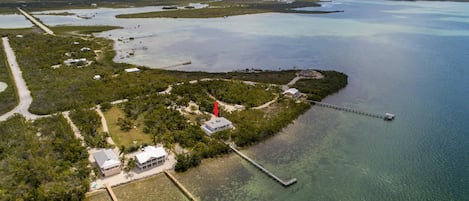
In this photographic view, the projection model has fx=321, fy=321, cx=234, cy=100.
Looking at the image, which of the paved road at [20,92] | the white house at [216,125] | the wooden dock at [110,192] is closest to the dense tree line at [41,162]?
the wooden dock at [110,192]

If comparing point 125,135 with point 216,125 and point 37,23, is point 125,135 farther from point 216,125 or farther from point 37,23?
point 37,23

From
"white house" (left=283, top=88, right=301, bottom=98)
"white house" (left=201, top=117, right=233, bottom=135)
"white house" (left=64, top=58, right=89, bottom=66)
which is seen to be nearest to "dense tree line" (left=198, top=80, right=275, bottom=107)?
"white house" (left=283, top=88, right=301, bottom=98)

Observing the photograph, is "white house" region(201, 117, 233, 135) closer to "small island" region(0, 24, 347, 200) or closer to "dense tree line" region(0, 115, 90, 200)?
"small island" region(0, 24, 347, 200)

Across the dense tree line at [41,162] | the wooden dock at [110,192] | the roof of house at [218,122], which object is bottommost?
the wooden dock at [110,192]

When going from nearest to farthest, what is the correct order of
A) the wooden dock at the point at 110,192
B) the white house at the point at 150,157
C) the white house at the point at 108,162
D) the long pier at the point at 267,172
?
the wooden dock at the point at 110,192 < the white house at the point at 108,162 < the long pier at the point at 267,172 < the white house at the point at 150,157

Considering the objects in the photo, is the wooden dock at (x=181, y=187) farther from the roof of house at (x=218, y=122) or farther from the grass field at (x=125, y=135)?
the roof of house at (x=218, y=122)

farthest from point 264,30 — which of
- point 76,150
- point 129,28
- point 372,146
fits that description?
point 76,150
